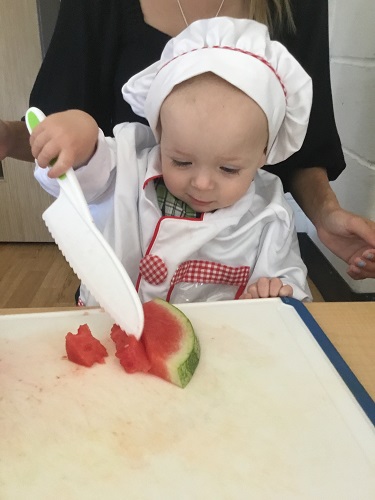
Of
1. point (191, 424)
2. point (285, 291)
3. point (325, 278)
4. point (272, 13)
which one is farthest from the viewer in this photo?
point (325, 278)

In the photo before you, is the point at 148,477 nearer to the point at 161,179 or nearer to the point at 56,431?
the point at 56,431

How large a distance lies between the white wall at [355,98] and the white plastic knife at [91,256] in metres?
1.18

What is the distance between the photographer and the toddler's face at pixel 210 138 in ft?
2.48

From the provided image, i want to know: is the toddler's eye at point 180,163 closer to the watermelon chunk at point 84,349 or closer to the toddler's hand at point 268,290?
the toddler's hand at point 268,290

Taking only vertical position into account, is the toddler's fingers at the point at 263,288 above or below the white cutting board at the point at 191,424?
below

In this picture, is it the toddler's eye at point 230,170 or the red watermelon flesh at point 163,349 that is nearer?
the red watermelon flesh at point 163,349

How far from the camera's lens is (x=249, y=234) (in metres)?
0.92

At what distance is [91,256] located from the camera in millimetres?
543

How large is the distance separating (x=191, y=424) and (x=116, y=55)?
0.85 metres

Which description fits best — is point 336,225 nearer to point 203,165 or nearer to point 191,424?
point 203,165

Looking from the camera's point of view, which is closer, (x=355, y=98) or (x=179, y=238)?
(x=179, y=238)

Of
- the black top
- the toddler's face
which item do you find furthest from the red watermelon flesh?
the black top

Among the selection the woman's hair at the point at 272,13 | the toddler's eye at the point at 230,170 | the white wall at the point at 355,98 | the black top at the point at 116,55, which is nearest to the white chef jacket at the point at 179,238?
the toddler's eye at the point at 230,170

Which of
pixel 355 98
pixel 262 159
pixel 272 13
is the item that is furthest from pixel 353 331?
pixel 355 98
